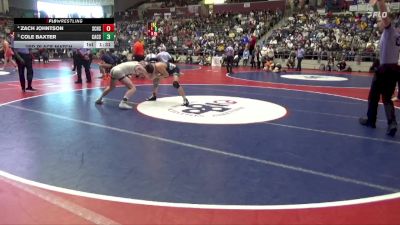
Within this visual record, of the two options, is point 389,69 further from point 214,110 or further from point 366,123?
point 214,110

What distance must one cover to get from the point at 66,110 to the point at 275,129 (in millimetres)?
3891

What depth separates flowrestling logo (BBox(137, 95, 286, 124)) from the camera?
259 inches

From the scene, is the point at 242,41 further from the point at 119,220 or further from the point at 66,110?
the point at 119,220

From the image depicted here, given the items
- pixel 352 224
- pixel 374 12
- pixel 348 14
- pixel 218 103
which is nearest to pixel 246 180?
pixel 352 224

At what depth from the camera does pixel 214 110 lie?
288 inches

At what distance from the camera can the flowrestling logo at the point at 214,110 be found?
6582 millimetres

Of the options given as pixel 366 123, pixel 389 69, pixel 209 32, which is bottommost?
pixel 366 123

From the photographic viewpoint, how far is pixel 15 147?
487 centimetres
